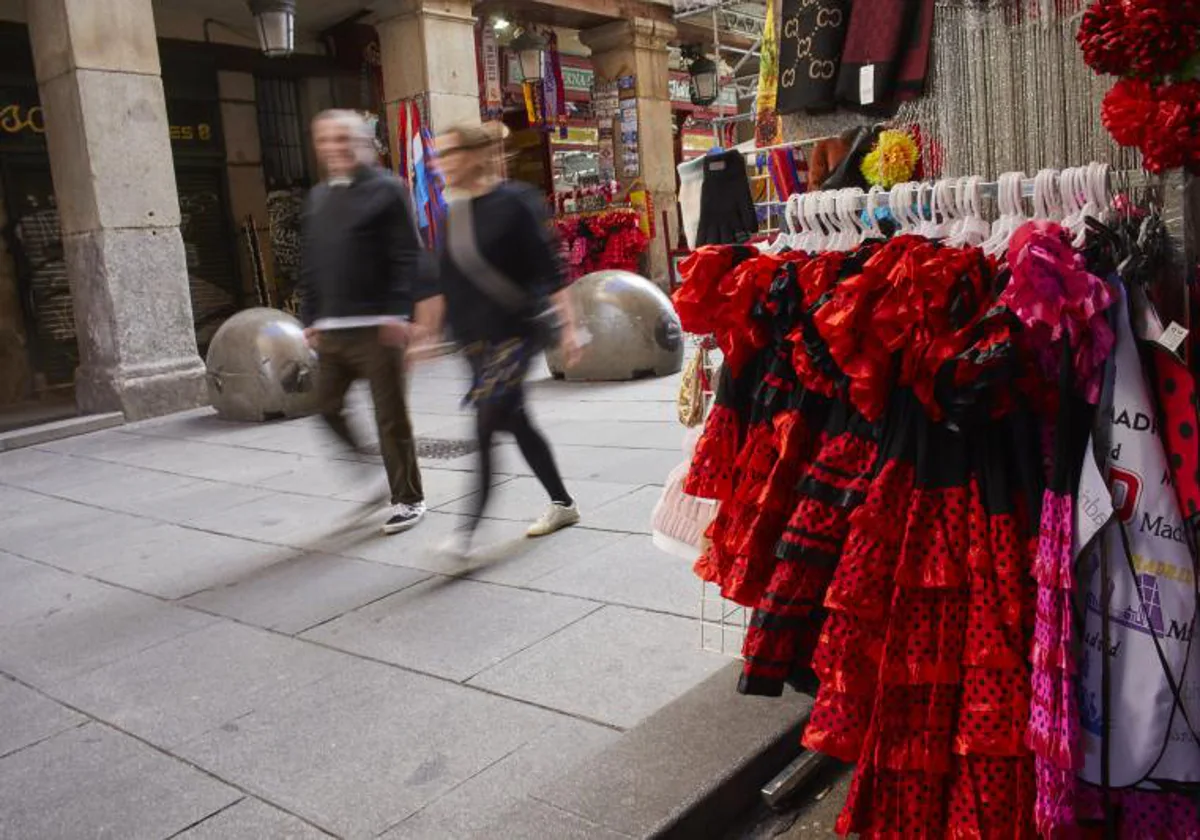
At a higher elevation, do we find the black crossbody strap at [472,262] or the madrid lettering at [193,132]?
the madrid lettering at [193,132]

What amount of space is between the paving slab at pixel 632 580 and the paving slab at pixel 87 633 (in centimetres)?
141

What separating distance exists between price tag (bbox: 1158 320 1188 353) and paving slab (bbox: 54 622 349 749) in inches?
106

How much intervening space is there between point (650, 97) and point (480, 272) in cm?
1213

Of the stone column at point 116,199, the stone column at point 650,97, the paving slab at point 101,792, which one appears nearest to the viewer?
the paving slab at point 101,792

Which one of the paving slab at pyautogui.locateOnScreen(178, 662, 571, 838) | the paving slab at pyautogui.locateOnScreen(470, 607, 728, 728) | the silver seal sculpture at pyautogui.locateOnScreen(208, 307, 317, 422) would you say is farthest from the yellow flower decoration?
the silver seal sculpture at pyautogui.locateOnScreen(208, 307, 317, 422)

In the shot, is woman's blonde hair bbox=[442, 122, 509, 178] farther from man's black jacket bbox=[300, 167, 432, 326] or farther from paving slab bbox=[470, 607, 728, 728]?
paving slab bbox=[470, 607, 728, 728]

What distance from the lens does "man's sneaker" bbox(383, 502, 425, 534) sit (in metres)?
5.02

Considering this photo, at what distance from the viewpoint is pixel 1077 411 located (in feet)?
6.32

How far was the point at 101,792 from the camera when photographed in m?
2.77

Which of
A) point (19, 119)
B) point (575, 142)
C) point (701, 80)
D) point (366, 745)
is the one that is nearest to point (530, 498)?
point (366, 745)

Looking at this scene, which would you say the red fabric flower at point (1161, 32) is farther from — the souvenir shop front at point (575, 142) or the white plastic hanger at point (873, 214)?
the souvenir shop front at point (575, 142)

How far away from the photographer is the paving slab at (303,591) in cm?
402

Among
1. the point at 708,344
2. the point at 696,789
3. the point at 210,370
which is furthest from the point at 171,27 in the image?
the point at 696,789

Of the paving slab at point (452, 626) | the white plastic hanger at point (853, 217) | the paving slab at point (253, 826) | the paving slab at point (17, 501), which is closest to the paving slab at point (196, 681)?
the paving slab at point (452, 626)
